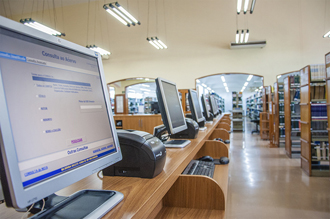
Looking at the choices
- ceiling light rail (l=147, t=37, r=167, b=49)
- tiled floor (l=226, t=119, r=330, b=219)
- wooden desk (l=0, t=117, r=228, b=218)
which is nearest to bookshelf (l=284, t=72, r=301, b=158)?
tiled floor (l=226, t=119, r=330, b=219)

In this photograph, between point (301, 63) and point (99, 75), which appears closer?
point (99, 75)

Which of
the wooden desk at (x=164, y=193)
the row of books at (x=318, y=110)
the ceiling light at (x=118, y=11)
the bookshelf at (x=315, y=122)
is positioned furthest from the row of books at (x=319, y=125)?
the ceiling light at (x=118, y=11)

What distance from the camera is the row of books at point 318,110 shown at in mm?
4062

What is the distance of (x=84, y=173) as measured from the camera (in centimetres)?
62

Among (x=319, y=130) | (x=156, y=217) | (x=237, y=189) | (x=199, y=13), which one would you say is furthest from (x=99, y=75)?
(x=199, y=13)

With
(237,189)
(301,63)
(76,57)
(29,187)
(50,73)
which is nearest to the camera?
(29,187)

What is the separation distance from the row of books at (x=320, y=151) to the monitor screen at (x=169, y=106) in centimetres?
343

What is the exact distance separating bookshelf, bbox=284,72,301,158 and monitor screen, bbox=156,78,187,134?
453cm

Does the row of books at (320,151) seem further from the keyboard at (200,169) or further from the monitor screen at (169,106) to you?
the monitor screen at (169,106)

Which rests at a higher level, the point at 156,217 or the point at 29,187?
the point at 29,187

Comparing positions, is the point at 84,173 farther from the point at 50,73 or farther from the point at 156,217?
the point at 156,217

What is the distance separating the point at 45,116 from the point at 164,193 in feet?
1.58

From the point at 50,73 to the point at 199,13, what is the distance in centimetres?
927

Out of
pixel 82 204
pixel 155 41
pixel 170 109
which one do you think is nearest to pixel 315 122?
pixel 170 109
